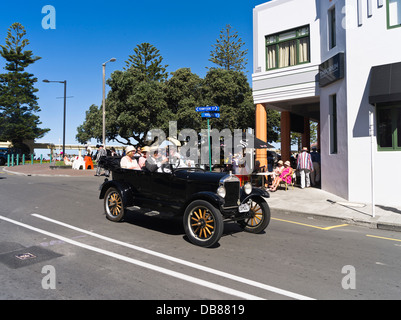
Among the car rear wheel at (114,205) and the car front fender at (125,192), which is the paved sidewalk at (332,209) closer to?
the car front fender at (125,192)

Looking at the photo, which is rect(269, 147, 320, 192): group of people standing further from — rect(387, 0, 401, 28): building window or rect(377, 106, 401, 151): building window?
rect(387, 0, 401, 28): building window

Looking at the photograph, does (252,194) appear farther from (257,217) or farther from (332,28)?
(332,28)

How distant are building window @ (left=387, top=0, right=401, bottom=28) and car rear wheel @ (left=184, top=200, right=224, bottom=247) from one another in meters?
9.23

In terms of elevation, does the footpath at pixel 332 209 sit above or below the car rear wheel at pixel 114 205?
below

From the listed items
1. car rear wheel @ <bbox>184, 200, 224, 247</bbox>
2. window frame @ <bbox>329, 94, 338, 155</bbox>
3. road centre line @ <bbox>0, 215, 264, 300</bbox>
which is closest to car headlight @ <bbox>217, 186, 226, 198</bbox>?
car rear wheel @ <bbox>184, 200, 224, 247</bbox>

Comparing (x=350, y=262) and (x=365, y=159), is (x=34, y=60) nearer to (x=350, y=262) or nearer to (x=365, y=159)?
(x=365, y=159)

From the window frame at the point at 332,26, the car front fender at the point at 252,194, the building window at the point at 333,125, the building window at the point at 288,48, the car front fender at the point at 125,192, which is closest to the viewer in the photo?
the car front fender at the point at 252,194

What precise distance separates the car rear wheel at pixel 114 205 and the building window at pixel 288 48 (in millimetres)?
10887

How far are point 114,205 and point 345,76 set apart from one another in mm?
9220

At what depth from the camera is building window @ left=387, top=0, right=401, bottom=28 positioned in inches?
389

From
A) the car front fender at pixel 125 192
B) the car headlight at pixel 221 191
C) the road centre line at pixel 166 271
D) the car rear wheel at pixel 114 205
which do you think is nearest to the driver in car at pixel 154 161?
the car front fender at pixel 125 192

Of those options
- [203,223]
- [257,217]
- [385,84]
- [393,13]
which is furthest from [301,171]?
[203,223]

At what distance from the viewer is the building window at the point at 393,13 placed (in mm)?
9872
